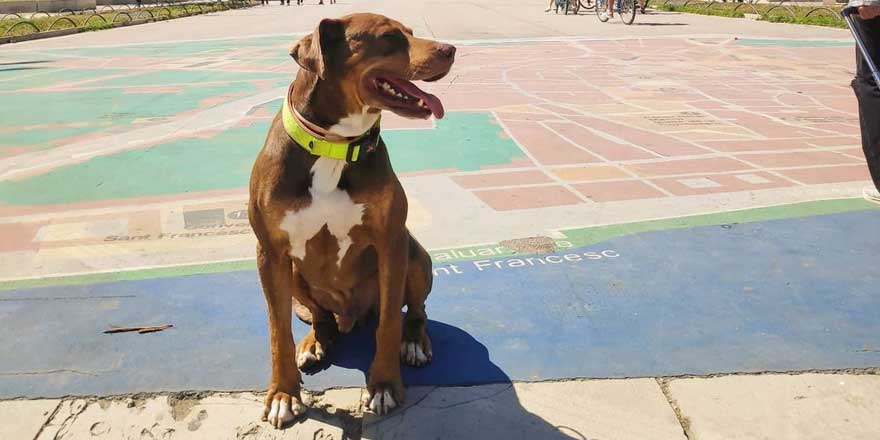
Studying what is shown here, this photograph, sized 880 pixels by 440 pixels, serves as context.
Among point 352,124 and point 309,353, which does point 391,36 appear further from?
point 309,353

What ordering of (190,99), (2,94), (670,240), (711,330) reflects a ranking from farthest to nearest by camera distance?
(2,94) → (190,99) → (670,240) → (711,330)

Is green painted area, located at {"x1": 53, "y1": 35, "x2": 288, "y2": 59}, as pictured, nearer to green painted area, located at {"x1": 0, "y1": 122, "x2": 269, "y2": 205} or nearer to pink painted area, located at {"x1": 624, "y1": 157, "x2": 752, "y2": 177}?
green painted area, located at {"x1": 0, "y1": 122, "x2": 269, "y2": 205}

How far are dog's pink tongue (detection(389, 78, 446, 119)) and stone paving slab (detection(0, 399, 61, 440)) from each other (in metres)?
1.86

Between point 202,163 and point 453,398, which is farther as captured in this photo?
point 202,163

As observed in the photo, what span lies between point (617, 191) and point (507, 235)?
54.3 inches

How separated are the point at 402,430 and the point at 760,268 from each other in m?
2.51

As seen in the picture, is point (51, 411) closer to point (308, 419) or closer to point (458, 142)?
point (308, 419)

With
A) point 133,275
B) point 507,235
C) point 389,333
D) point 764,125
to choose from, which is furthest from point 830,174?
point 133,275

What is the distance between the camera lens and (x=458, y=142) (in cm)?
728

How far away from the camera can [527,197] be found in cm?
556

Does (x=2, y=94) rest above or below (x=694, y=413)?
below

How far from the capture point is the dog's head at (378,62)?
2.47 metres

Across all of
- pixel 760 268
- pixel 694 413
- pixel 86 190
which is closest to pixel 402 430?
pixel 694 413

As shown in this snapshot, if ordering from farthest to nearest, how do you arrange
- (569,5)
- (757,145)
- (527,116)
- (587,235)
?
(569,5)
(527,116)
(757,145)
(587,235)
